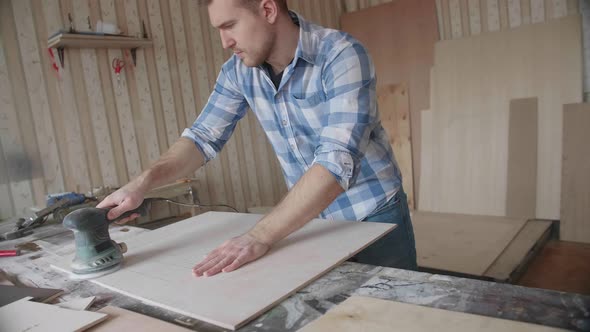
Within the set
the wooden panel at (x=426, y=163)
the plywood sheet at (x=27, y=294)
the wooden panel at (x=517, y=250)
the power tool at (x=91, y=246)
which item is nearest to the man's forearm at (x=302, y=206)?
the power tool at (x=91, y=246)

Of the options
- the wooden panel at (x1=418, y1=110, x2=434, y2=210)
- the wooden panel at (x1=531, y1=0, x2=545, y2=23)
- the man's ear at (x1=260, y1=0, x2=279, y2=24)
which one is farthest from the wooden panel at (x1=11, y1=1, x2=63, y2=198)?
the wooden panel at (x1=531, y1=0, x2=545, y2=23)

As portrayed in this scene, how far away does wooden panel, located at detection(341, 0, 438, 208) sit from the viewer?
12.8 ft

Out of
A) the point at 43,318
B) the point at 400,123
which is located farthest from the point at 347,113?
the point at 400,123

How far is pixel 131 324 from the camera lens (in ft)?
2.72

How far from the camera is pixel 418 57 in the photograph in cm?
396

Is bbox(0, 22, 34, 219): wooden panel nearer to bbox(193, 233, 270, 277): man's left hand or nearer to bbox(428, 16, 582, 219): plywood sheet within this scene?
bbox(193, 233, 270, 277): man's left hand

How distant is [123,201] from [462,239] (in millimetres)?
2529

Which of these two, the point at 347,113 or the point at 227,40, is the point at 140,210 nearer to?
the point at 227,40

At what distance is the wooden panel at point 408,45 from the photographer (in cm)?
391

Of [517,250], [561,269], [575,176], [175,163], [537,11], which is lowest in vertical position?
[561,269]

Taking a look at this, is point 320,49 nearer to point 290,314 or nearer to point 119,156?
point 290,314

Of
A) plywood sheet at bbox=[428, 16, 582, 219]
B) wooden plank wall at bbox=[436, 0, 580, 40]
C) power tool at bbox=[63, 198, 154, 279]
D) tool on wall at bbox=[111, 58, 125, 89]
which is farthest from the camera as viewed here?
wooden plank wall at bbox=[436, 0, 580, 40]

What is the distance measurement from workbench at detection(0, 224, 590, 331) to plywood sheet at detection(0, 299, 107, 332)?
0.08 m

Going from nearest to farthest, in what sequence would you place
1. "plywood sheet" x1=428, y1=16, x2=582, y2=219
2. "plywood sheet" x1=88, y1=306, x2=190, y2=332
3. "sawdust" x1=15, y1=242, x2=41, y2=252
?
"plywood sheet" x1=88, y1=306, x2=190, y2=332, "sawdust" x1=15, y1=242, x2=41, y2=252, "plywood sheet" x1=428, y1=16, x2=582, y2=219
